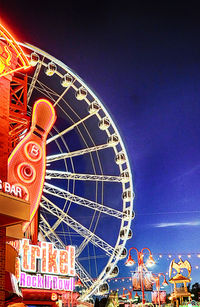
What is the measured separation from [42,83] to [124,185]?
886cm

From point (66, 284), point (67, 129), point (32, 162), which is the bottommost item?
point (66, 284)

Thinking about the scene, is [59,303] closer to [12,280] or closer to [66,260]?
[66,260]

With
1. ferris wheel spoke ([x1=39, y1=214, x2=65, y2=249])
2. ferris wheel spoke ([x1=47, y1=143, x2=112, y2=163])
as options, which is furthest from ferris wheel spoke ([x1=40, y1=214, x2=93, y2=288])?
ferris wheel spoke ([x1=47, y1=143, x2=112, y2=163])

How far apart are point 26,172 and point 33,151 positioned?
1.10 meters

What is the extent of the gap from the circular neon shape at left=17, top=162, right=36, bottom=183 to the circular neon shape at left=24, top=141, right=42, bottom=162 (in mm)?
456

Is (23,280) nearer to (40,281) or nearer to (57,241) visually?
(40,281)

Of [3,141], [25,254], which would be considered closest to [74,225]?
[25,254]

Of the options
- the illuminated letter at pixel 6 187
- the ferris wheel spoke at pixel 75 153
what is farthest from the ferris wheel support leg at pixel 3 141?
the ferris wheel spoke at pixel 75 153

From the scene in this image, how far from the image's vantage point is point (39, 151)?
62.7ft

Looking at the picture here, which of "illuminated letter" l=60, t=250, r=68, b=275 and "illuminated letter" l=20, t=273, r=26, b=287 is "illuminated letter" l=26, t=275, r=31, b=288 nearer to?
"illuminated letter" l=20, t=273, r=26, b=287

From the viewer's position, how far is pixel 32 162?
18.7 m

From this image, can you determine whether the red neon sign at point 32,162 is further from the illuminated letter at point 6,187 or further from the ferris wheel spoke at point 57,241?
the ferris wheel spoke at point 57,241

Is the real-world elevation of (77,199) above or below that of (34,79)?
below

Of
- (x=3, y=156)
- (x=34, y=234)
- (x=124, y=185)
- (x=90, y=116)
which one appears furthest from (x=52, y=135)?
(x=3, y=156)
